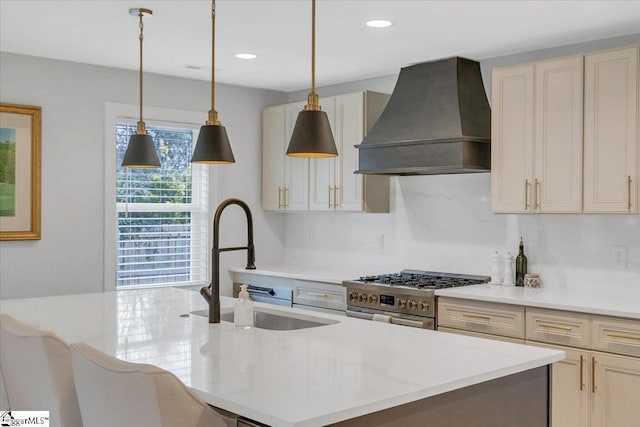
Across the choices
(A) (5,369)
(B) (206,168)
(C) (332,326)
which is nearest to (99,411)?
(A) (5,369)

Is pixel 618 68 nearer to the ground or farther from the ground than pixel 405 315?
farther from the ground

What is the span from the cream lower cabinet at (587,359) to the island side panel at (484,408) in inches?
39.1

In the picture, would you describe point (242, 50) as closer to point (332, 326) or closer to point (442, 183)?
point (442, 183)

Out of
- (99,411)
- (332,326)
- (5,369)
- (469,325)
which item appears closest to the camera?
(99,411)

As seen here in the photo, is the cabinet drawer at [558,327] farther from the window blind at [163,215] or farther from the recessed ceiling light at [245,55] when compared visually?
the window blind at [163,215]

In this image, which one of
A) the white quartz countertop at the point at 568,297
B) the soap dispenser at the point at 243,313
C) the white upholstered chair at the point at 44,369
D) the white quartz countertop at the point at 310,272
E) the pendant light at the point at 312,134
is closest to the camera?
the white upholstered chair at the point at 44,369

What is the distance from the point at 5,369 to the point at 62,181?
8.17 feet

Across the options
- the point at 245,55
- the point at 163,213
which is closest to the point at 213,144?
the point at 245,55

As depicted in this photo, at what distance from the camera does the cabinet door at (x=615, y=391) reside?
→ 3293 millimetres

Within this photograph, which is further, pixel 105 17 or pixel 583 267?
pixel 583 267

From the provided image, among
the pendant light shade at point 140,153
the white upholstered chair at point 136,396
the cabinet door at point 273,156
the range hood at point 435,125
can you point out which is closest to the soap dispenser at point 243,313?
the white upholstered chair at point 136,396

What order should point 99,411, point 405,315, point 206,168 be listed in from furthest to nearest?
point 206,168 < point 405,315 < point 99,411

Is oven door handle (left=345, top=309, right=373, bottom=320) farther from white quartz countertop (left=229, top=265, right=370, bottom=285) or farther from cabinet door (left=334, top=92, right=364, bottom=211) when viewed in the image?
cabinet door (left=334, top=92, right=364, bottom=211)

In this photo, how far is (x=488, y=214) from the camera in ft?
15.0
